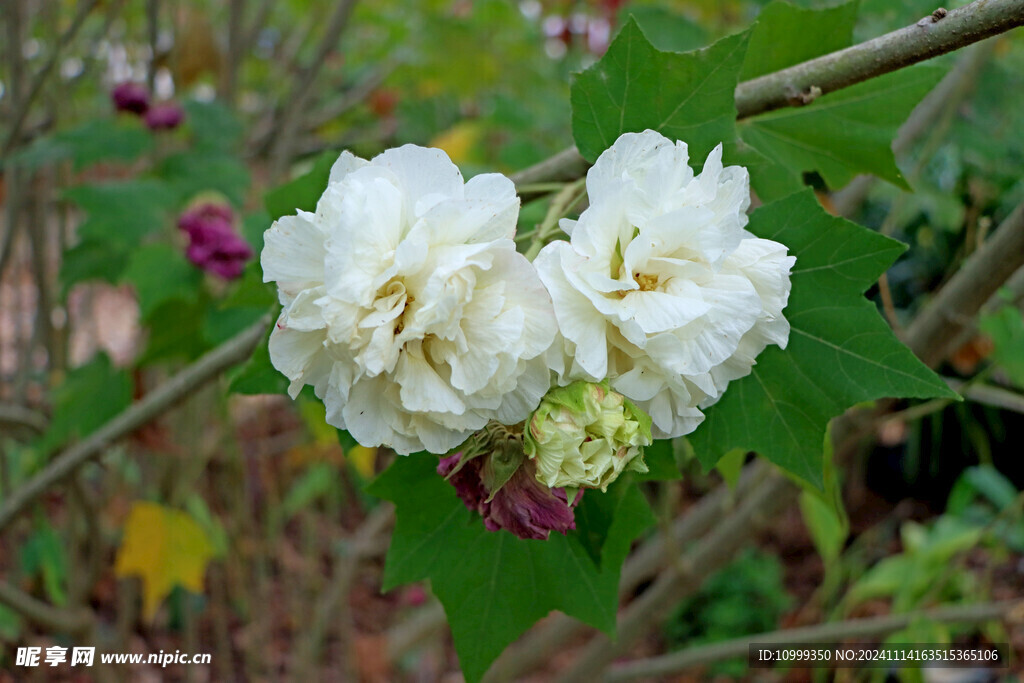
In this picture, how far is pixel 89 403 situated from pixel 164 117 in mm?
693

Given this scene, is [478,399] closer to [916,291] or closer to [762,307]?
[762,307]

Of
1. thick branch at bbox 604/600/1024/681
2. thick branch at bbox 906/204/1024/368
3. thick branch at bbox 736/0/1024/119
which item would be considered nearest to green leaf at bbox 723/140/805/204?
thick branch at bbox 736/0/1024/119

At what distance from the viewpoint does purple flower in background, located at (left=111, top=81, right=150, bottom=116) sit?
174 cm

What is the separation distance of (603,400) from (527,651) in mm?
1189

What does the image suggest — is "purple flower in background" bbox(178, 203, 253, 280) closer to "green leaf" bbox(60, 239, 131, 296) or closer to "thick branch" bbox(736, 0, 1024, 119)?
"green leaf" bbox(60, 239, 131, 296)

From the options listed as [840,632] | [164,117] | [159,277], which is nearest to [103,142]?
[164,117]

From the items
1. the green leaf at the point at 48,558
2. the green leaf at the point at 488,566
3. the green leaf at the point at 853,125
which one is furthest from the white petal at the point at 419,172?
the green leaf at the point at 48,558

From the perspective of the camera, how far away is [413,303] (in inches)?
18.1

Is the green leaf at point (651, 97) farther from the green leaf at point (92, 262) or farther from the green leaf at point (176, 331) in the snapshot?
the green leaf at point (92, 262)

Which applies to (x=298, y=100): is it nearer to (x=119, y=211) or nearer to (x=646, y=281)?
(x=119, y=211)

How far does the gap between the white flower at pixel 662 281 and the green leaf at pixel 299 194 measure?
1.07 ft

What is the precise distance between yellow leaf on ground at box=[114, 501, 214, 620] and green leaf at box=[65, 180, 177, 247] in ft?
2.19

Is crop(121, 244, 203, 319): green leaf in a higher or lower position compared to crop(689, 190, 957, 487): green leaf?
lower

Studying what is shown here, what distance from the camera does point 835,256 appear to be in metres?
0.58
